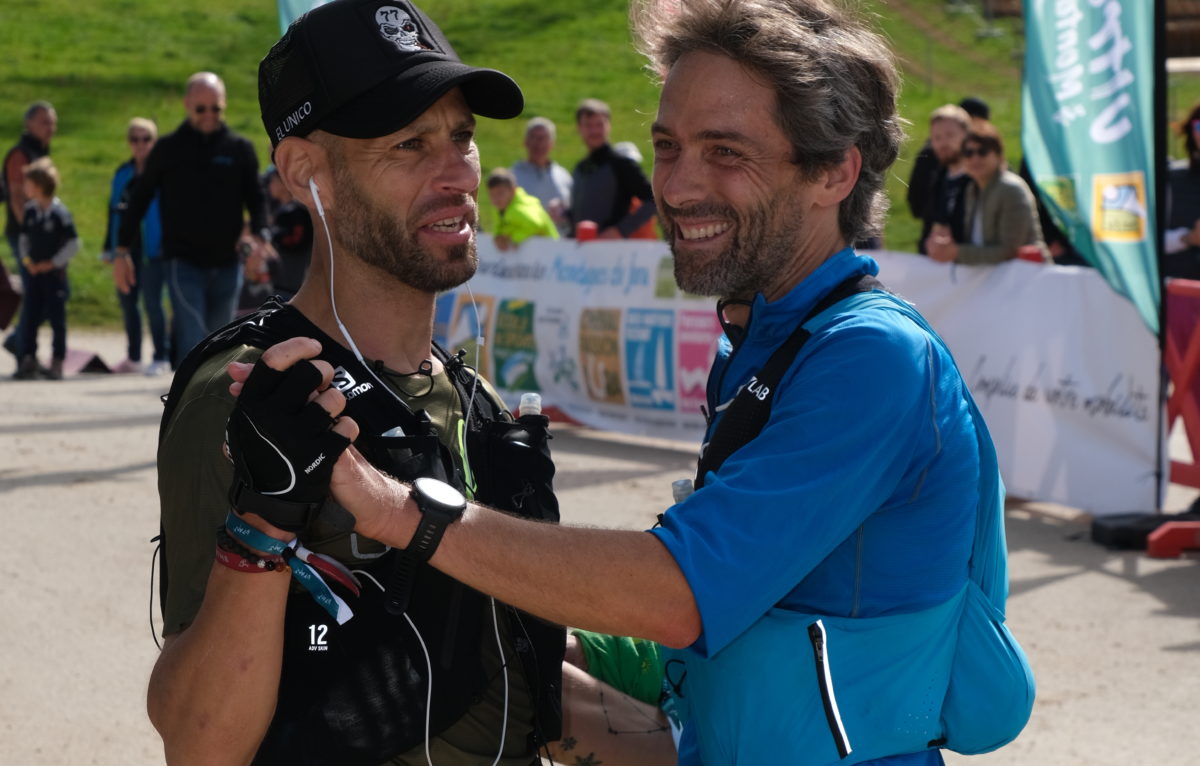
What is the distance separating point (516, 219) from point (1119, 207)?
5.32 meters

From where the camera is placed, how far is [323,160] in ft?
8.60

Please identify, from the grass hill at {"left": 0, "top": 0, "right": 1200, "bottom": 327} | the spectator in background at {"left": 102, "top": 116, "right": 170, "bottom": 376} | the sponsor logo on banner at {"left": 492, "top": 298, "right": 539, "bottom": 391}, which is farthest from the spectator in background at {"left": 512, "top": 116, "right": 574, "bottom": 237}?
the grass hill at {"left": 0, "top": 0, "right": 1200, "bottom": 327}

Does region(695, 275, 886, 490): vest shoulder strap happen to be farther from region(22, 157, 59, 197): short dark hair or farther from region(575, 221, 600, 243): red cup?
region(22, 157, 59, 197): short dark hair

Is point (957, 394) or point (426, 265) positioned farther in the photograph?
point (426, 265)

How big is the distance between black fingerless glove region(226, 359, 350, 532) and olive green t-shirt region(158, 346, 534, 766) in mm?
304

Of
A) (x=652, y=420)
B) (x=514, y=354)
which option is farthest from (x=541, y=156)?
(x=652, y=420)

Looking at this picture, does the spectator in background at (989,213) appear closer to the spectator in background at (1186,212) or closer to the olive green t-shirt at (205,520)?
the spectator in background at (1186,212)

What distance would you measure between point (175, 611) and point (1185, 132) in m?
8.38

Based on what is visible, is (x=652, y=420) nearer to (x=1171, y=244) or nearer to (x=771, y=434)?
(x=1171, y=244)

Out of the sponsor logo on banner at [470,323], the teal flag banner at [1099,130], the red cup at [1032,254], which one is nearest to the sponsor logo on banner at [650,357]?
the sponsor logo on banner at [470,323]

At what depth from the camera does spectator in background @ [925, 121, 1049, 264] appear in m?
9.14

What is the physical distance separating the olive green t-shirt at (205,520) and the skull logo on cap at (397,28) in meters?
0.59

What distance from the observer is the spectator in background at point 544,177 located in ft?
45.9

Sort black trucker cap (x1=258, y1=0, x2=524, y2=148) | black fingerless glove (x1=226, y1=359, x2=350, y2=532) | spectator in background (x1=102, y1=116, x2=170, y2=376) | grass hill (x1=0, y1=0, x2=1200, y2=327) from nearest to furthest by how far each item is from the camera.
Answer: black fingerless glove (x1=226, y1=359, x2=350, y2=532), black trucker cap (x1=258, y1=0, x2=524, y2=148), spectator in background (x1=102, y1=116, x2=170, y2=376), grass hill (x1=0, y1=0, x2=1200, y2=327)
